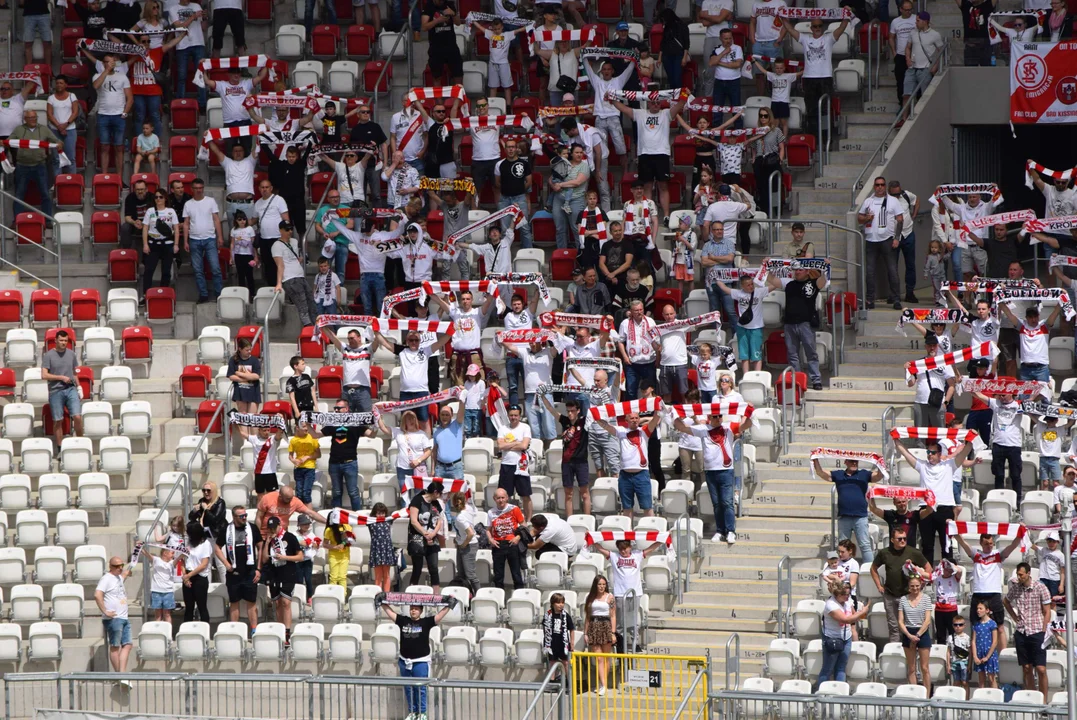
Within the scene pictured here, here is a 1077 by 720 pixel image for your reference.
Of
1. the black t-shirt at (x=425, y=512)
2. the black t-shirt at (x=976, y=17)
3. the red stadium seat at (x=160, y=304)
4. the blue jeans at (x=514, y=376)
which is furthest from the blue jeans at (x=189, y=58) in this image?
the black t-shirt at (x=976, y=17)

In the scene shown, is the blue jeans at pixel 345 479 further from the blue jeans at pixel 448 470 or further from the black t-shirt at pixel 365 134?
the black t-shirt at pixel 365 134

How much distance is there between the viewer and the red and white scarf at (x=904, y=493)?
26062mm

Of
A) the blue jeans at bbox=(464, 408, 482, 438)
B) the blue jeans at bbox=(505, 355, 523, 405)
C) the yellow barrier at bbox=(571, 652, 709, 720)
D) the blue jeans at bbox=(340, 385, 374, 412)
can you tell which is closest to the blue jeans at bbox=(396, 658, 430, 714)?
the yellow barrier at bbox=(571, 652, 709, 720)

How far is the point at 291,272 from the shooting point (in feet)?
107

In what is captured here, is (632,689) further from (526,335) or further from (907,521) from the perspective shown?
(526,335)

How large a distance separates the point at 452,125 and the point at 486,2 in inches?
177

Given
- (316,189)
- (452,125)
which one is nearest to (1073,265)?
(452,125)

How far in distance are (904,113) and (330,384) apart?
10.5 m

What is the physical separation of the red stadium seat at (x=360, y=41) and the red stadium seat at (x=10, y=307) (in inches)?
300

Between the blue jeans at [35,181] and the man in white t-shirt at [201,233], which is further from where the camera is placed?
the blue jeans at [35,181]

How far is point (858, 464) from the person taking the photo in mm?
27469

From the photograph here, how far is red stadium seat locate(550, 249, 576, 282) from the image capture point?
1283 inches

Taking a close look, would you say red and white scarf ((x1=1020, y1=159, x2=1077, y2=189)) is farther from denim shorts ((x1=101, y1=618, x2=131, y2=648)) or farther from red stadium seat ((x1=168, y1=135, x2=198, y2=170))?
denim shorts ((x1=101, y1=618, x2=131, y2=648))

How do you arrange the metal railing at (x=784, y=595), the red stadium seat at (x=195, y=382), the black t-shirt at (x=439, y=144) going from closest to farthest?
the metal railing at (x=784, y=595) → the red stadium seat at (x=195, y=382) → the black t-shirt at (x=439, y=144)
